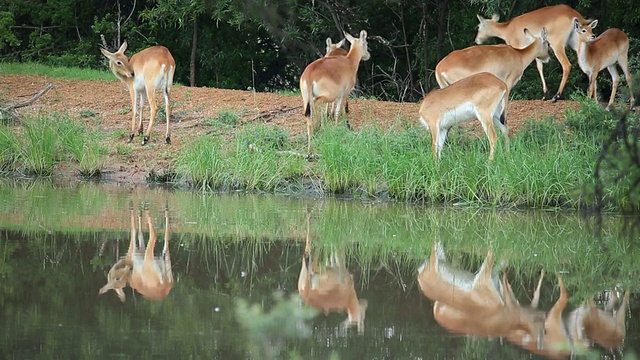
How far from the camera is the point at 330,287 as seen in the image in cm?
779

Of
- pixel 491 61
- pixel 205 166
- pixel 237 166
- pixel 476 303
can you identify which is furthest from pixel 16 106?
pixel 476 303

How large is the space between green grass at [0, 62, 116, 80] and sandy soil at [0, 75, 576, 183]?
53 cm

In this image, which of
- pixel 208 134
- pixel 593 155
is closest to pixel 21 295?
pixel 593 155

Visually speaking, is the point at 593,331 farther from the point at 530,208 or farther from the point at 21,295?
the point at 530,208

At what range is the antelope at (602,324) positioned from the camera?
6293 millimetres

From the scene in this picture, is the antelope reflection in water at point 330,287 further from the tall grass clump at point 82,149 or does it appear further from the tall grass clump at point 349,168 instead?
the tall grass clump at point 82,149

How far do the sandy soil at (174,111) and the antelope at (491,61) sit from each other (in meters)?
0.79

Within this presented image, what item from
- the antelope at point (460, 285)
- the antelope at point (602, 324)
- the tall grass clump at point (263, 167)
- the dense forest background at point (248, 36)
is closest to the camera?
the antelope at point (602, 324)

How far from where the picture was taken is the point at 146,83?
1480 cm

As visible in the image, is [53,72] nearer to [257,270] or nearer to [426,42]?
[426,42]

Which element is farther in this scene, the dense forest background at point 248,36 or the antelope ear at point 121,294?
the dense forest background at point 248,36

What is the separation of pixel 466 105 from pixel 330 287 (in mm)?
5306

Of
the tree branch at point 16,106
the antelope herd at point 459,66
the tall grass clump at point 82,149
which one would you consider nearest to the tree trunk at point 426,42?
the antelope herd at point 459,66

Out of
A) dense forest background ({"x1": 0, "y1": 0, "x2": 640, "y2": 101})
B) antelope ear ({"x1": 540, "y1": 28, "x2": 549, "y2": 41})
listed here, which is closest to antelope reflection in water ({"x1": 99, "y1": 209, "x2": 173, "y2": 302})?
antelope ear ({"x1": 540, "y1": 28, "x2": 549, "y2": 41})
